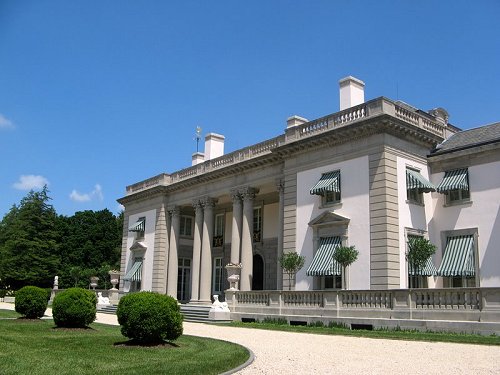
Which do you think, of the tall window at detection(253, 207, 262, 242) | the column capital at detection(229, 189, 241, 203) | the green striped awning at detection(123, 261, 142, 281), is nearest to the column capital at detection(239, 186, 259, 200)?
the column capital at detection(229, 189, 241, 203)

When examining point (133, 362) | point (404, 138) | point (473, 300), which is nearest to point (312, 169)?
point (404, 138)

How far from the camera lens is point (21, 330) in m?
17.2

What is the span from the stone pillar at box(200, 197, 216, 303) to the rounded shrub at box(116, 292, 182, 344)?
21258 millimetres

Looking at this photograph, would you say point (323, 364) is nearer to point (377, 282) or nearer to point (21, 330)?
point (21, 330)

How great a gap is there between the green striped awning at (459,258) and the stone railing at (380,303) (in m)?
4.34

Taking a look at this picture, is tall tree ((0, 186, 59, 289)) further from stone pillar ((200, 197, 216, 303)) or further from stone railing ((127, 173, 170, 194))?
stone pillar ((200, 197, 216, 303))

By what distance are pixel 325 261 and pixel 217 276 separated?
15669mm

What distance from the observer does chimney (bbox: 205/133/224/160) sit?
38781 millimetres

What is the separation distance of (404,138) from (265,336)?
1213cm

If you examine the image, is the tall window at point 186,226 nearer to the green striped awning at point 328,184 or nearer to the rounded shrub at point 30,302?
the green striped awning at point 328,184

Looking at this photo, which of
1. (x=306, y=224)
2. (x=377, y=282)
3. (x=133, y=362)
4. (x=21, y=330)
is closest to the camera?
(x=133, y=362)

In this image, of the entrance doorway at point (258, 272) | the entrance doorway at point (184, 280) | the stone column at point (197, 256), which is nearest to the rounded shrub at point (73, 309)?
the stone column at point (197, 256)

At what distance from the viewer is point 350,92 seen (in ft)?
92.4

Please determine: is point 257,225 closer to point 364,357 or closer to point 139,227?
point 139,227
